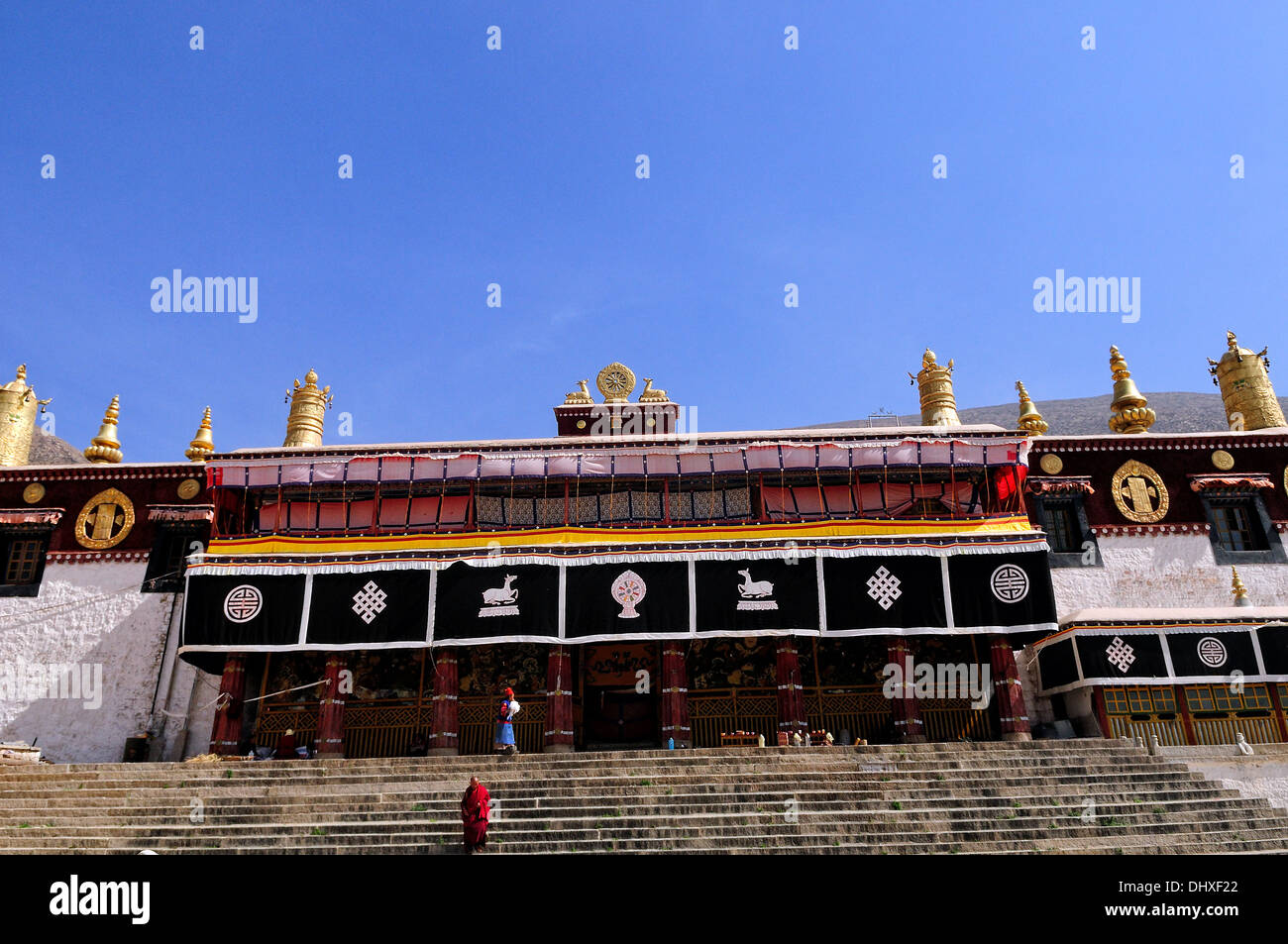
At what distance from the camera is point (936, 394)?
31.2 metres

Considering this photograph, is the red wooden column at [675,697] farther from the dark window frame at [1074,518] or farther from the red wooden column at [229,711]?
the dark window frame at [1074,518]

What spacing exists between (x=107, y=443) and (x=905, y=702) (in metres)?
24.9

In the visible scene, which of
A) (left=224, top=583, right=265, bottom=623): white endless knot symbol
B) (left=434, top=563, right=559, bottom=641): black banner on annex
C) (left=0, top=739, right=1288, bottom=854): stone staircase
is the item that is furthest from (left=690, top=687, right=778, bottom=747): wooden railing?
(left=224, top=583, right=265, bottom=623): white endless knot symbol

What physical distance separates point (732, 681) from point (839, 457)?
6.11 meters

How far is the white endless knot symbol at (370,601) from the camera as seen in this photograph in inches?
841

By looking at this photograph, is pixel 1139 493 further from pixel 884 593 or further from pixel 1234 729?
pixel 884 593

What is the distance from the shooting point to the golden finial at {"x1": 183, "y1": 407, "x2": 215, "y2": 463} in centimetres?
2753

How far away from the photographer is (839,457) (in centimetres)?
2278

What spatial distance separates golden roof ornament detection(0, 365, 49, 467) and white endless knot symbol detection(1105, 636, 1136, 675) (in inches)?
1167

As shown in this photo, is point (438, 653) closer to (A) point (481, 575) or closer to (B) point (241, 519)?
(A) point (481, 575)

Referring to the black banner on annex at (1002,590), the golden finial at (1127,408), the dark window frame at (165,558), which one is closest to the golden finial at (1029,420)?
the golden finial at (1127,408)

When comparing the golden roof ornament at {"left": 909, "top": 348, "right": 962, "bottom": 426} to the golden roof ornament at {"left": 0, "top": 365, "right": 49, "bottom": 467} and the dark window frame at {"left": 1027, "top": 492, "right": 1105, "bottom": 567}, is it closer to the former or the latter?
the dark window frame at {"left": 1027, "top": 492, "right": 1105, "bottom": 567}

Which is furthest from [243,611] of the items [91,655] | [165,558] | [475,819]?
[475,819]

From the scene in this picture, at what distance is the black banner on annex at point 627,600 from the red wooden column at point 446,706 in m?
2.86
